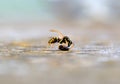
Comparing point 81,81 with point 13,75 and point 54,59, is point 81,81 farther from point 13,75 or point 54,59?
point 54,59

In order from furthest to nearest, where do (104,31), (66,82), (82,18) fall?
(82,18) < (104,31) < (66,82)

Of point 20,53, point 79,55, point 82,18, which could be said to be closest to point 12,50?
point 20,53

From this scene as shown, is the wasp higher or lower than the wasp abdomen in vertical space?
higher

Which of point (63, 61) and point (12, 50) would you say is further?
point (12, 50)

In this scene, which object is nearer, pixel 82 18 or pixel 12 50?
pixel 12 50

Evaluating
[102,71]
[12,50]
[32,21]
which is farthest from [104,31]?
[102,71]

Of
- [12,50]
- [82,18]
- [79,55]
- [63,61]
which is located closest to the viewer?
[63,61]

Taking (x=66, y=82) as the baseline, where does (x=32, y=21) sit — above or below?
above

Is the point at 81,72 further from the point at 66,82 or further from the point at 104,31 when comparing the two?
the point at 104,31

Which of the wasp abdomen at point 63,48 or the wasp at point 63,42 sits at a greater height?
the wasp at point 63,42
